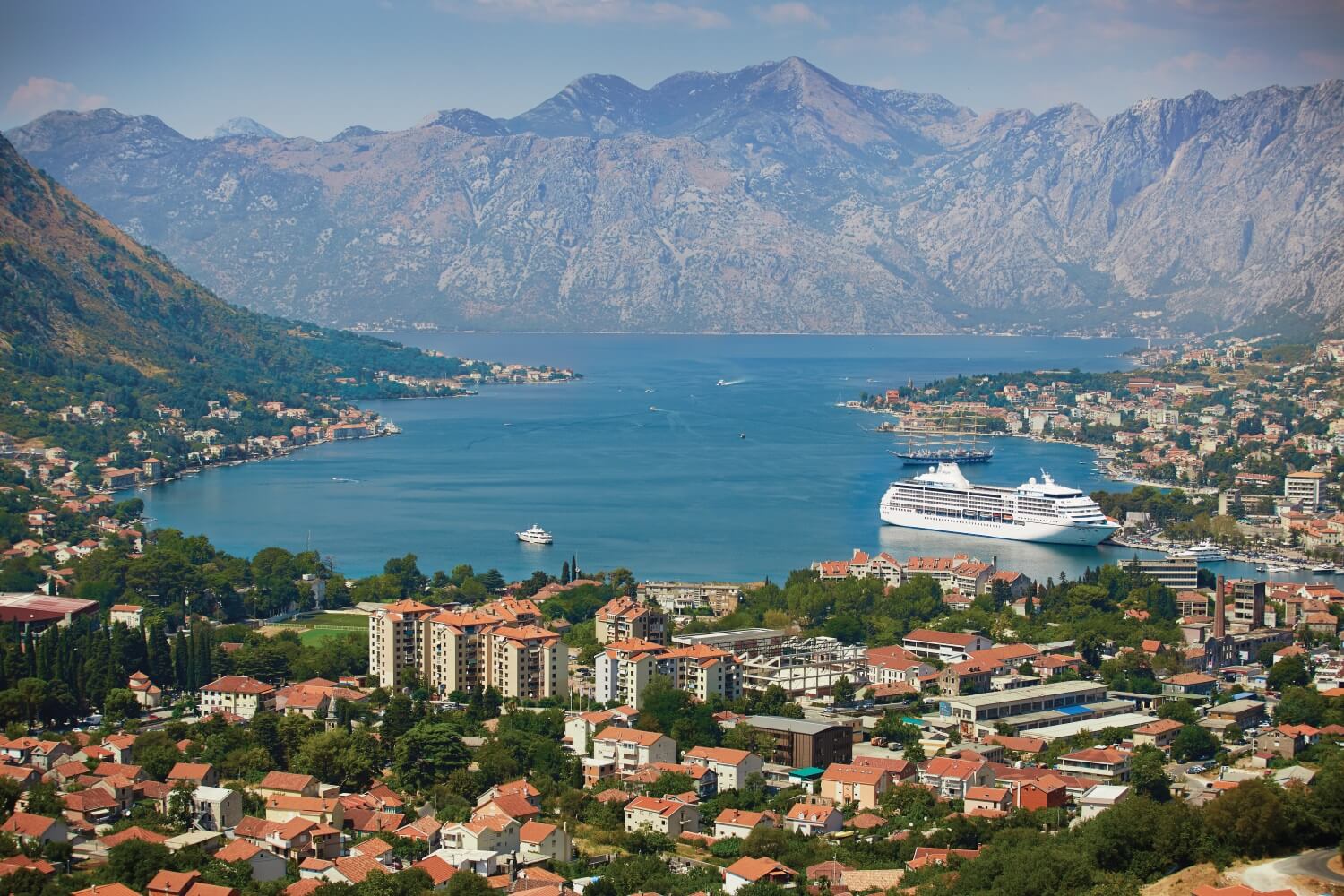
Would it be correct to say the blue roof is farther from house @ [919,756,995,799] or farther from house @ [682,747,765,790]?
house @ [682,747,765,790]

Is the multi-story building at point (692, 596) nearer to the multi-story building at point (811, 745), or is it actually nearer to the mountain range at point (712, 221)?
the multi-story building at point (811, 745)

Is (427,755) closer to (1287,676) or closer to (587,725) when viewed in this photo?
(587,725)

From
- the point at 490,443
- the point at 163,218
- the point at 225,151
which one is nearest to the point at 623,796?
the point at 490,443

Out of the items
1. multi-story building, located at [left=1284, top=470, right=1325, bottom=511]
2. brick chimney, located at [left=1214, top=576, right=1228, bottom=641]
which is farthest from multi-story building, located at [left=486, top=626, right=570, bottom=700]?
multi-story building, located at [left=1284, top=470, right=1325, bottom=511]

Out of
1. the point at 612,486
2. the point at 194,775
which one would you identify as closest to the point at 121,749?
the point at 194,775

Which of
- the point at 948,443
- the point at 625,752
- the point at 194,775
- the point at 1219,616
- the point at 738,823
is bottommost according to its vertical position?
the point at 738,823
